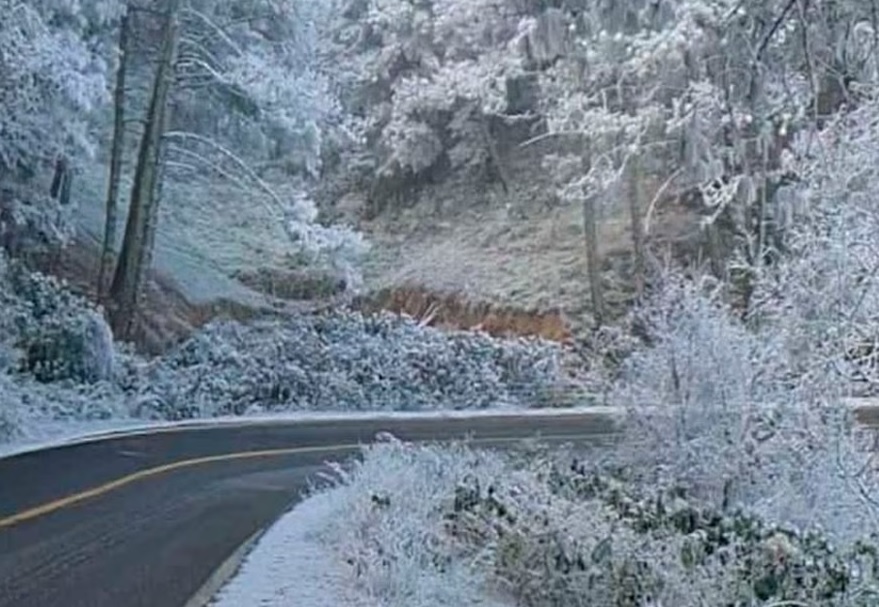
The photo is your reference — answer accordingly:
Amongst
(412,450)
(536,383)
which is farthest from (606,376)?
(412,450)

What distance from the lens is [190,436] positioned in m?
19.6

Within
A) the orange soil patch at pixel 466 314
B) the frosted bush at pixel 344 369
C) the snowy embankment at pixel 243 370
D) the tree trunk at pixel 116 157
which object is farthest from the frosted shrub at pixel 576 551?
the orange soil patch at pixel 466 314

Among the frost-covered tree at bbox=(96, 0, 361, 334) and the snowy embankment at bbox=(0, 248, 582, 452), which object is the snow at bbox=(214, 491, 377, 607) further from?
the frost-covered tree at bbox=(96, 0, 361, 334)

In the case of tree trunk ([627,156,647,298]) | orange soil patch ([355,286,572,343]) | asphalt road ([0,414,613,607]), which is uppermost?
tree trunk ([627,156,647,298])

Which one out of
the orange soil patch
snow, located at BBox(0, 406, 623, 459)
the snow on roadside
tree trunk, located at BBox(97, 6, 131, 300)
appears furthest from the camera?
the orange soil patch

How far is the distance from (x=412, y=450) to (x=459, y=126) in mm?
24455

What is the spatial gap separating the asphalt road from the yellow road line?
0.6 inches

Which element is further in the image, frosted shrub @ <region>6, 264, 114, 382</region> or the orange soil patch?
the orange soil patch

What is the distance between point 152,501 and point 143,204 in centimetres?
1448

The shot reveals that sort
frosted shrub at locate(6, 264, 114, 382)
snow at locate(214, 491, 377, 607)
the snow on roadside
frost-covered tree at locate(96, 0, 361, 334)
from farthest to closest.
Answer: frost-covered tree at locate(96, 0, 361, 334), frosted shrub at locate(6, 264, 114, 382), the snow on roadside, snow at locate(214, 491, 377, 607)

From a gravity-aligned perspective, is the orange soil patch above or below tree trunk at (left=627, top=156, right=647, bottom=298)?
below

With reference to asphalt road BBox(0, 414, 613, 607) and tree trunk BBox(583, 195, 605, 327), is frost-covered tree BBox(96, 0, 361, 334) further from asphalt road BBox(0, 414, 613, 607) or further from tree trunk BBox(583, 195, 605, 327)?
asphalt road BBox(0, 414, 613, 607)

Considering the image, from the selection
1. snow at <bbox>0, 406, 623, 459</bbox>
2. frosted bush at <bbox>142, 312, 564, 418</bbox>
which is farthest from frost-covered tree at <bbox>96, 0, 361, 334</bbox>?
snow at <bbox>0, 406, 623, 459</bbox>

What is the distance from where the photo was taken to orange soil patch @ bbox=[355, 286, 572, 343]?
3381cm
